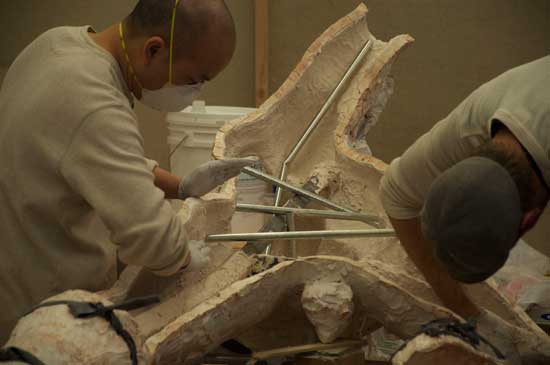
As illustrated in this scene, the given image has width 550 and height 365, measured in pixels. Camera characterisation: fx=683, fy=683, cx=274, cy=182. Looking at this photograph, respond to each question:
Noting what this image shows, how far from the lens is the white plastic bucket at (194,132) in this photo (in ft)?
11.2

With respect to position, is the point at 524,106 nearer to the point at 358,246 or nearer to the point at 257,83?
the point at 358,246

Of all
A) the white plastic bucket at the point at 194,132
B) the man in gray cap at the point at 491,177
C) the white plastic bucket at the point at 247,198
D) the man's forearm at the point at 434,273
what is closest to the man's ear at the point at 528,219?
the man in gray cap at the point at 491,177

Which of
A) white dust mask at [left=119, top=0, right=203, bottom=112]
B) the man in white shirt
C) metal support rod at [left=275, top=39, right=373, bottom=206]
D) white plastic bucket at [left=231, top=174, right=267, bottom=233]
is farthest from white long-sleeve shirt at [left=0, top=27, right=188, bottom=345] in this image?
white plastic bucket at [left=231, top=174, right=267, bottom=233]

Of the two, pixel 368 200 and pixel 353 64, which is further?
pixel 353 64

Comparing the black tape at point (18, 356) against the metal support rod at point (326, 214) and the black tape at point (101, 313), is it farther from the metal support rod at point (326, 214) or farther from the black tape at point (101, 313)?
the metal support rod at point (326, 214)

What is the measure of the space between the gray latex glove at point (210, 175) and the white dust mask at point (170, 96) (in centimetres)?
26

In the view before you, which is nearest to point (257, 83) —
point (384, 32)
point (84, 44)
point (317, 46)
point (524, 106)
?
point (384, 32)

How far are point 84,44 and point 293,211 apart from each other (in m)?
1.05

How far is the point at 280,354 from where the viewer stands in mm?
2045

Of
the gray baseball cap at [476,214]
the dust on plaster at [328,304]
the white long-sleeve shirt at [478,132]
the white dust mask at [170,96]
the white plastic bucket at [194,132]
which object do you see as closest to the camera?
the gray baseball cap at [476,214]

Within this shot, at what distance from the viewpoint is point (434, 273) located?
2.03 metres

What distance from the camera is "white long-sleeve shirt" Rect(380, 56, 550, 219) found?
1429 mm

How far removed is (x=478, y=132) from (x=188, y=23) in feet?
2.83

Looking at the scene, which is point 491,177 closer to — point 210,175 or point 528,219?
point 528,219
